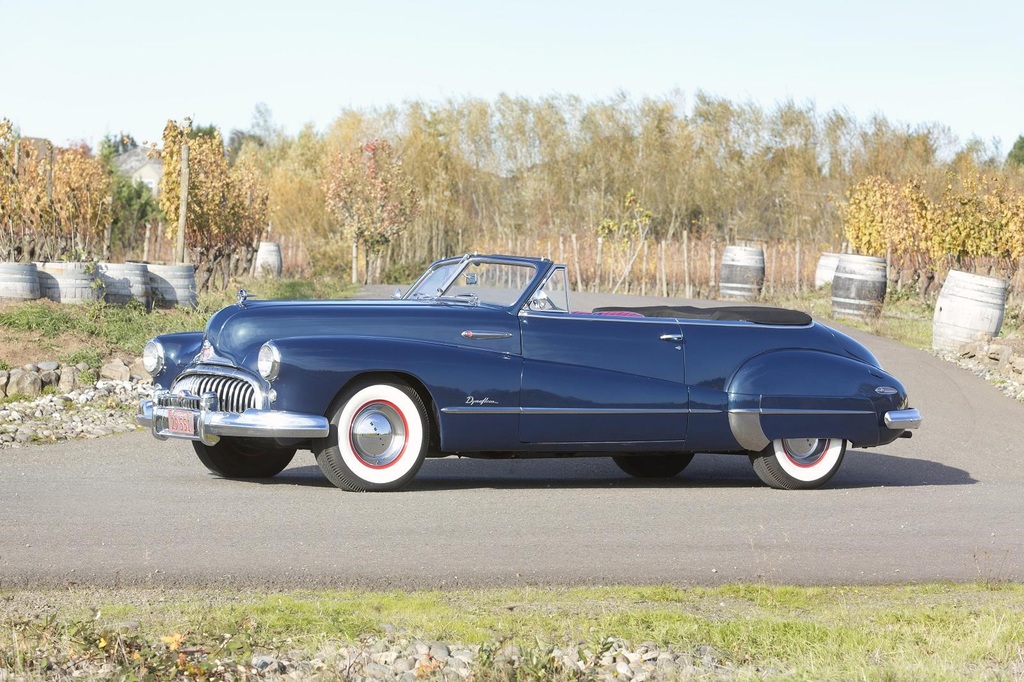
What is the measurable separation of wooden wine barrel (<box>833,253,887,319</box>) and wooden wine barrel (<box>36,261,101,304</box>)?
1436 cm

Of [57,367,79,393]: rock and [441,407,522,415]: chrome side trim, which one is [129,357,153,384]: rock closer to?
[57,367,79,393]: rock

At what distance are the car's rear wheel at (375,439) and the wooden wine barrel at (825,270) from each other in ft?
86.6

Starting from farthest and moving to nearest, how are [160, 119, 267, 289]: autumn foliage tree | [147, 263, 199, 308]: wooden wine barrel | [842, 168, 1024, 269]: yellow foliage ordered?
[160, 119, 267, 289]: autumn foliage tree < [842, 168, 1024, 269]: yellow foliage < [147, 263, 199, 308]: wooden wine barrel

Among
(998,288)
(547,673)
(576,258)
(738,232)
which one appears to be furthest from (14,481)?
(738,232)

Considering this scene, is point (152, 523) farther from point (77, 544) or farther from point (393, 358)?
point (393, 358)

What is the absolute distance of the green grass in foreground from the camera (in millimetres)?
4609

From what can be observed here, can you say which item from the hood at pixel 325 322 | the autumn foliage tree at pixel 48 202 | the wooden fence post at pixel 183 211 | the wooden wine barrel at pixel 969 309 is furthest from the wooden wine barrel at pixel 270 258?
the hood at pixel 325 322

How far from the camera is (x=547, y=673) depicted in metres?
4.47

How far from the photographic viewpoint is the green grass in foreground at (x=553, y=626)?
4.61 meters

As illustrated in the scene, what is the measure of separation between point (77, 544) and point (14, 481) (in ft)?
7.84

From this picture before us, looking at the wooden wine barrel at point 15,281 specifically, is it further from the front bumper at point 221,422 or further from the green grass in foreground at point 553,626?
the green grass in foreground at point 553,626

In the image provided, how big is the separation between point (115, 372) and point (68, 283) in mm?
3349

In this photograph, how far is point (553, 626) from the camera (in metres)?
5.16

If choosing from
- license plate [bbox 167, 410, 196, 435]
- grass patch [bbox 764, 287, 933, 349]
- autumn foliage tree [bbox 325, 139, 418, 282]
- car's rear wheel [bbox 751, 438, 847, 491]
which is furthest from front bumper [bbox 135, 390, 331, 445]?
autumn foliage tree [bbox 325, 139, 418, 282]
